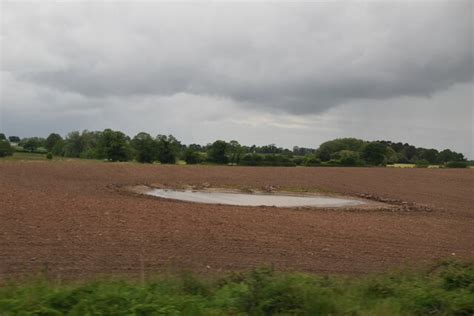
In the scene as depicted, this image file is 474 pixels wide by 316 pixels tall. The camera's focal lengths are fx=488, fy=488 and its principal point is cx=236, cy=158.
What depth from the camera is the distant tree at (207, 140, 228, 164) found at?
358 ft

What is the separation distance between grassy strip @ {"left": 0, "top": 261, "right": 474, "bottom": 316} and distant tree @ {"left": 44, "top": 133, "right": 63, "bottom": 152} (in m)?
150

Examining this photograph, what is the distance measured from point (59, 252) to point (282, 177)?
46.4 metres

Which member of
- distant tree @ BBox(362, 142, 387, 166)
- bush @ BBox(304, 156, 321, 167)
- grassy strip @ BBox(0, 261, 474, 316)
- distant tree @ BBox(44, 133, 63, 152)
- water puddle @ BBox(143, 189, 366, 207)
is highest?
distant tree @ BBox(44, 133, 63, 152)

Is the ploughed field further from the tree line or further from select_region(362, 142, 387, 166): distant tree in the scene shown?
select_region(362, 142, 387, 166): distant tree

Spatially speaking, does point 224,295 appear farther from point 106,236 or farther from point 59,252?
point 106,236

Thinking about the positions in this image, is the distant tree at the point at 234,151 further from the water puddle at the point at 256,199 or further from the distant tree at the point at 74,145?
the water puddle at the point at 256,199

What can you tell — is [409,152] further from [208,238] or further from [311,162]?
[208,238]

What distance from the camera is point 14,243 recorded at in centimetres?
1403

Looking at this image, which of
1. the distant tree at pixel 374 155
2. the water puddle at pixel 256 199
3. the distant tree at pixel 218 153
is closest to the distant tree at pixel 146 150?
the distant tree at pixel 218 153

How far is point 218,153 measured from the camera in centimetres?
10931

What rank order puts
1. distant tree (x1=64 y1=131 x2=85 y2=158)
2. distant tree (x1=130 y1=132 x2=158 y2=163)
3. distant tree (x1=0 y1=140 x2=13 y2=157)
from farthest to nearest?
1. distant tree (x1=64 y1=131 x2=85 y2=158)
2. distant tree (x1=130 y1=132 x2=158 y2=163)
3. distant tree (x1=0 y1=140 x2=13 y2=157)

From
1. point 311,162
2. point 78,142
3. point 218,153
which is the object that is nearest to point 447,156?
point 311,162

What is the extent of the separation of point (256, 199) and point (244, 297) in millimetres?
29708

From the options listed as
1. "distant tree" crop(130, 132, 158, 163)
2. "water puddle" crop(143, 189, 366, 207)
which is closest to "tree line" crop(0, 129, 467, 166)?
"distant tree" crop(130, 132, 158, 163)
